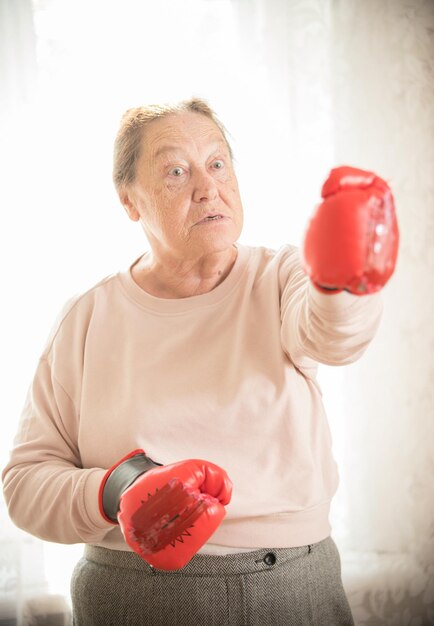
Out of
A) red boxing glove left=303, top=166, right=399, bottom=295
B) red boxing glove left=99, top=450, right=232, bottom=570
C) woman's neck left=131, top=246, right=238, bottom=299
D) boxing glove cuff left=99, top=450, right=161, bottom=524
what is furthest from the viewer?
woman's neck left=131, top=246, right=238, bottom=299

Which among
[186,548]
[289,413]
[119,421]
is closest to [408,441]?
[289,413]

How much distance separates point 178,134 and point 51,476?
62cm

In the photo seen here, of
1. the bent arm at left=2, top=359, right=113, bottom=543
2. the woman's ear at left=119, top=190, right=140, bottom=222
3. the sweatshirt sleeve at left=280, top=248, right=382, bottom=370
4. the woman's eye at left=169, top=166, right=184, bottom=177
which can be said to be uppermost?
the woman's eye at left=169, top=166, right=184, bottom=177

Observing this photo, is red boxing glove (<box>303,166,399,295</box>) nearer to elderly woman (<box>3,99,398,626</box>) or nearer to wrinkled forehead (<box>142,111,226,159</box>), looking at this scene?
Answer: elderly woman (<box>3,99,398,626</box>)

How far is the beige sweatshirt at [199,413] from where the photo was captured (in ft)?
3.68

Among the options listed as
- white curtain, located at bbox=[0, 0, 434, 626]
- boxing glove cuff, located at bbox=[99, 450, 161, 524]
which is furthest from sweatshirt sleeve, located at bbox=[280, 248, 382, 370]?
white curtain, located at bbox=[0, 0, 434, 626]

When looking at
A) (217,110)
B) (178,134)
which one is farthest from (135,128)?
(217,110)

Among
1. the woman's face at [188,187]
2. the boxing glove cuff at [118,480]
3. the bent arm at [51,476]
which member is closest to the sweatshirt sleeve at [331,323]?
the woman's face at [188,187]

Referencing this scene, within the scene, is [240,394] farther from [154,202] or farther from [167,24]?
[167,24]

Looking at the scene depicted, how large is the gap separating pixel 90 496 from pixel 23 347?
27.1 inches

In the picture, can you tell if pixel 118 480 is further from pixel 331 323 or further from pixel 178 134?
pixel 178 134

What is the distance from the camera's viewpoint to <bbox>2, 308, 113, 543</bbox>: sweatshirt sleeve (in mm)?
1096

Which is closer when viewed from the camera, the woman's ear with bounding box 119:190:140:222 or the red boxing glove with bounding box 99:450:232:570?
the red boxing glove with bounding box 99:450:232:570

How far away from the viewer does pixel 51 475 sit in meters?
1.15
